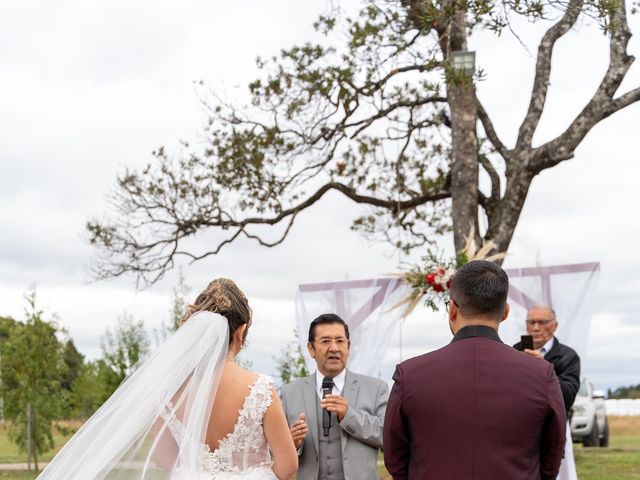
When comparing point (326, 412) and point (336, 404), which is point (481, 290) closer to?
point (336, 404)

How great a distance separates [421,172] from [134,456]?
1074cm

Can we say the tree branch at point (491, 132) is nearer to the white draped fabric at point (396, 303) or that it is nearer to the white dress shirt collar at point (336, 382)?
the white draped fabric at point (396, 303)

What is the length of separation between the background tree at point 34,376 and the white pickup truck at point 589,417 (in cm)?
1035

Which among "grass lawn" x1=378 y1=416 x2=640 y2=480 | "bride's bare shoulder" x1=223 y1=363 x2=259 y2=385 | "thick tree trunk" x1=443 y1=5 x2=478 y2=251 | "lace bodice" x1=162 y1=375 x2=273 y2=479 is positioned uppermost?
"thick tree trunk" x1=443 y1=5 x2=478 y2=251

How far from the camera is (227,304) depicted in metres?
4.60

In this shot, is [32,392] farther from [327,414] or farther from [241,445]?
[241,445]

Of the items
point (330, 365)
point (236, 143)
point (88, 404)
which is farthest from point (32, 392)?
point (330, 365)

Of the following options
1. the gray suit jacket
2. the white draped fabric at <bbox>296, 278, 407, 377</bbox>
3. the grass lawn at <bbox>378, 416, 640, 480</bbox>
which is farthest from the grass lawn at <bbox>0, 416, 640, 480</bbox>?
the gray suit jacket

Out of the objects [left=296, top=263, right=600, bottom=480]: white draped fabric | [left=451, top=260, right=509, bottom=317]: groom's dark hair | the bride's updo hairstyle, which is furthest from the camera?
[left=296, top=263, right=600, bottom=480]: white draped fabric

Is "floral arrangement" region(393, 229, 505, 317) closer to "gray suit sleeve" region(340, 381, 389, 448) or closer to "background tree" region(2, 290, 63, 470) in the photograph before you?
"gray suit sleeve" region(340, 381, 389, 448)

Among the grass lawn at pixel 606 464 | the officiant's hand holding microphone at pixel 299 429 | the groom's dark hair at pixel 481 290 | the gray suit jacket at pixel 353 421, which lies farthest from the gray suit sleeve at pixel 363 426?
the grass lawn at pixel 606 464

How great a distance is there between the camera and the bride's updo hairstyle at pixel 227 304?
461 cm

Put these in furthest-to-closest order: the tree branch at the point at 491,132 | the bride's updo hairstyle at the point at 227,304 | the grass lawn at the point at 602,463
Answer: the grass lawn at the point at 602,463 < the tree branch at the point at 491,132 < the bride's updo hairstyle at the point at 227,304

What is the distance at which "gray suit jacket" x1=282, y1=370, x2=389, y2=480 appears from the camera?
5812mm
